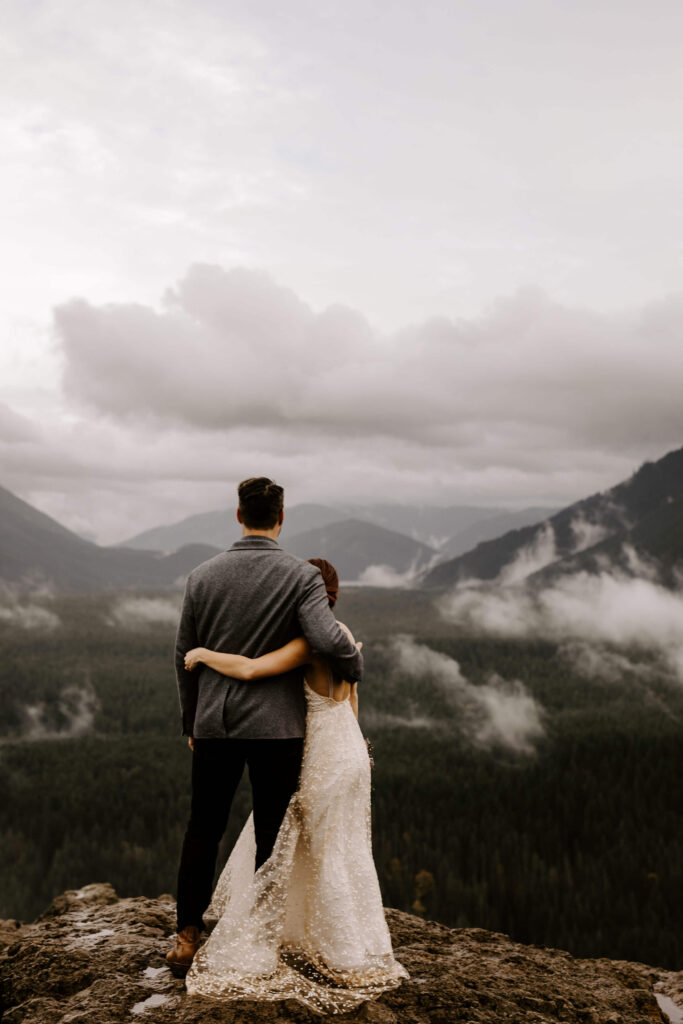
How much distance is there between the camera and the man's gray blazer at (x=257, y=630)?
6180 millimetres

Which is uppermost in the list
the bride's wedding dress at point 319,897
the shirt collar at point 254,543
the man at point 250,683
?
the shirt collar at point 254,543

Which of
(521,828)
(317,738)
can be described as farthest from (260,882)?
(521,828)

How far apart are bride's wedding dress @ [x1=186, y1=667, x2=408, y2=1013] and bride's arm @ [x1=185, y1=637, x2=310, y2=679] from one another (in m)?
0.52

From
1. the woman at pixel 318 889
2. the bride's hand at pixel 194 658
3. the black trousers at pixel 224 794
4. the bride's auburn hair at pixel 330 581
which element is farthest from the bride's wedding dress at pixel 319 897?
the bride's hand at pixel 194 658

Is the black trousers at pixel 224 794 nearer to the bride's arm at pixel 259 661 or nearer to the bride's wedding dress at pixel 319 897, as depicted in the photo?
the bride's wedding dress at pixel 319 897

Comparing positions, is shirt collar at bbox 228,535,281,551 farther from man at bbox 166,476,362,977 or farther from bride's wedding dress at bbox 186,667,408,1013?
bride's wedding dress at bbox 186,667,408,1013

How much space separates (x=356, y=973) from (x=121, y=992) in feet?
7.11

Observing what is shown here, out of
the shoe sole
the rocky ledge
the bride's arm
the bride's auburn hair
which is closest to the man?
the bride's arm

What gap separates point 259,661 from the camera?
6.18m

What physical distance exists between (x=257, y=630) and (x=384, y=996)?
11.8 feet

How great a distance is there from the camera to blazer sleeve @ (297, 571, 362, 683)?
603cm

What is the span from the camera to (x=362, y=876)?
6.76 metres

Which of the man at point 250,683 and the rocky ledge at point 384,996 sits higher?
the man at point 250,683

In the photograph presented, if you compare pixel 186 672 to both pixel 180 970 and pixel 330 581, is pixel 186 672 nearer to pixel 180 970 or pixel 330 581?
pixel 330 581
